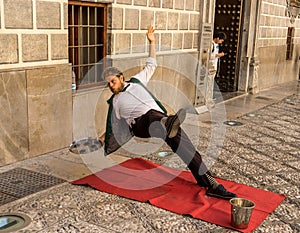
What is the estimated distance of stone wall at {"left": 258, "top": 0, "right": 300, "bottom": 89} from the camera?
40.2 feet

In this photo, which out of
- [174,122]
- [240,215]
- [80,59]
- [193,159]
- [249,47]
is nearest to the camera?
[240,215]

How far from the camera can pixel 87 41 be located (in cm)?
625

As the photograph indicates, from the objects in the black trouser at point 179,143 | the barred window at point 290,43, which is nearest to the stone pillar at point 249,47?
the barred window at point 290,43

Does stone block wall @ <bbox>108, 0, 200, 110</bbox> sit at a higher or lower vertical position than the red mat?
higher

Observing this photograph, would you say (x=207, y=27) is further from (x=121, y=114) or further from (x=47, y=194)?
(x=47, y=194)

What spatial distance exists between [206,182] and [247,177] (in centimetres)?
79

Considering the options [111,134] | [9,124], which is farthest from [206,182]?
[9,124]

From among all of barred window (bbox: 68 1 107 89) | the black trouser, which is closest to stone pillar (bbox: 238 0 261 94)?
barred window (bbox: 68 1 107 89)

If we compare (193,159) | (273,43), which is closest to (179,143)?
(193,159)

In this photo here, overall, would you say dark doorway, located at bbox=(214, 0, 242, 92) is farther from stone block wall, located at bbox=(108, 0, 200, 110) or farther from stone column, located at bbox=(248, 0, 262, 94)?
stone block wall, located at bbox=(108, 0, 200, 110)

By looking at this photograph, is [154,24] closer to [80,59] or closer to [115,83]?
[80,59]

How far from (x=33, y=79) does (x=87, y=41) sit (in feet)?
4.48

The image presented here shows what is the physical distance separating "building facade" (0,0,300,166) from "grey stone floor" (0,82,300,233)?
0.43 meters

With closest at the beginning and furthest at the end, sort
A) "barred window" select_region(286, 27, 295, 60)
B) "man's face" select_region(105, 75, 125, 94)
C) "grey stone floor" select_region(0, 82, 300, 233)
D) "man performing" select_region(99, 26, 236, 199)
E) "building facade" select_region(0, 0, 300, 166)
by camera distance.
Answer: "grey stone floor" select_region(0, 82, 300, 233), "man performing" select_region(99, 26, 236, 199), "man's face" select_region(105, 75, 125, 94), "building facade" select_region(0, 0, 300, 166), "barred window" select_region(286, 27, 295, 60)
